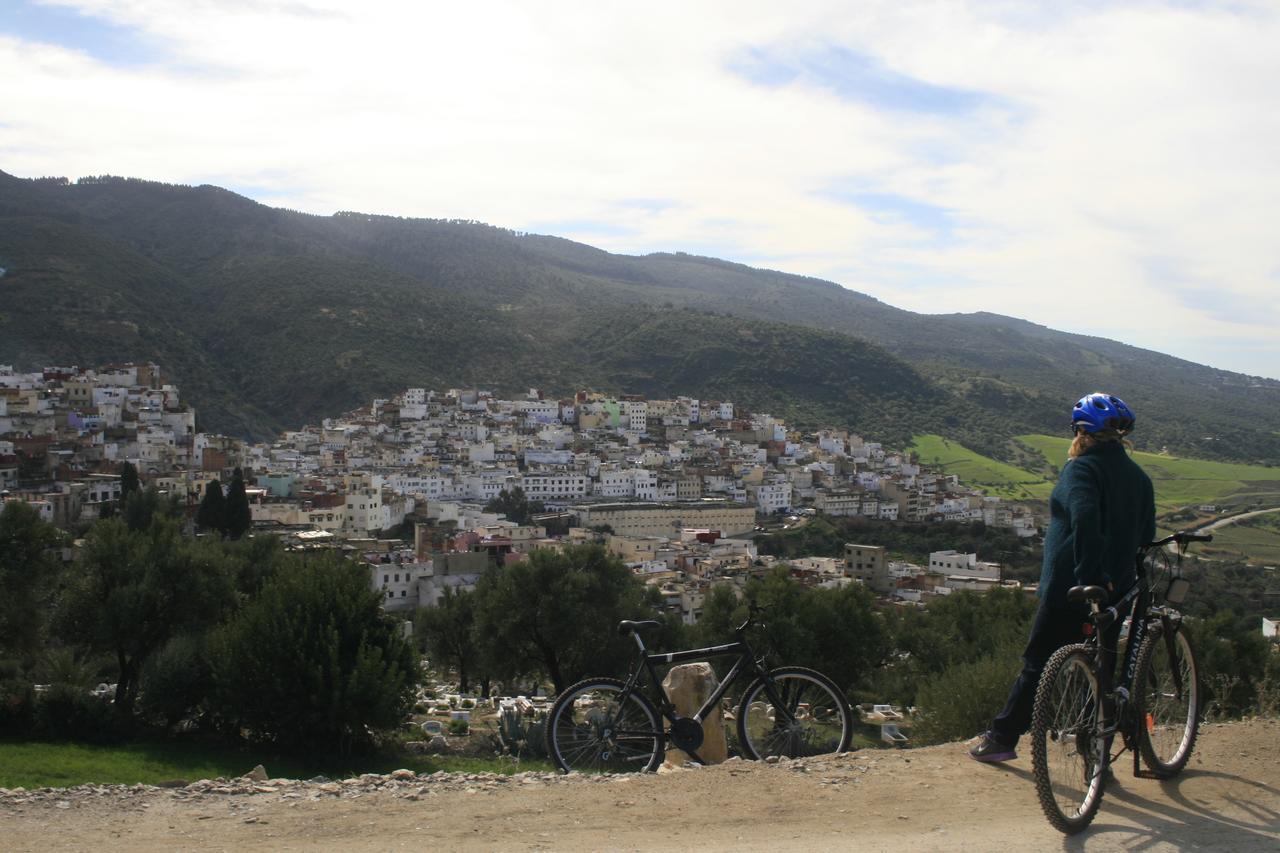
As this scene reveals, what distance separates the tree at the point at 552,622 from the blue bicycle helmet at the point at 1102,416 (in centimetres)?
1504

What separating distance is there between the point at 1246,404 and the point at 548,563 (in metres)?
131

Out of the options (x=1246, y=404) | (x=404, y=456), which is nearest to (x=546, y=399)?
(x=404, y=456)

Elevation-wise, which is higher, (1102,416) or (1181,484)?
(1102,416)

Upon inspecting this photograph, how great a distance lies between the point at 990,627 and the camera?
73.7 ft

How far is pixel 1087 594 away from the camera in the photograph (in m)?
4.16

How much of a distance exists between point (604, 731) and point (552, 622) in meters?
13.7

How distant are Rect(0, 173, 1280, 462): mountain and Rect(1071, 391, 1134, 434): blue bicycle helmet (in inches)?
2890

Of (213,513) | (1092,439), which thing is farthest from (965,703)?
(213,513)

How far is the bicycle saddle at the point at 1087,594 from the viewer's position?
415 centimetres

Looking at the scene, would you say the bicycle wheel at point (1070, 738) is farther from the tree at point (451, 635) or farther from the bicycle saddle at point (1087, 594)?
the tree at point (451, 635)

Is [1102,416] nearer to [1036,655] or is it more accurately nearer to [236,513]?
[1036,655]

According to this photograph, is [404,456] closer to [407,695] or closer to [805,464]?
[805,464]

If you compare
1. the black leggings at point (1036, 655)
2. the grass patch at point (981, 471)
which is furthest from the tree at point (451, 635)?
the grass patch at point (981, 471)

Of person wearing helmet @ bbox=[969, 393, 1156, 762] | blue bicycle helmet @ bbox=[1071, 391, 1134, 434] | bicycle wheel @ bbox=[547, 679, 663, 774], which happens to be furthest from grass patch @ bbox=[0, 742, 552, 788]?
blue bicycle helmet @ bbox=[1071, 391, 1134, 434]
